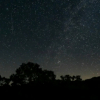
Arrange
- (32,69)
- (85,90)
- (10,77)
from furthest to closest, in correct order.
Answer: (32,69) → (10,77) → (85,90)

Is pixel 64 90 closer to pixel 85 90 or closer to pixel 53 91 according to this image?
pixel 53 91

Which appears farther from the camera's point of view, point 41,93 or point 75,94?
point 41,93

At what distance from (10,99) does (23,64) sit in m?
20.8

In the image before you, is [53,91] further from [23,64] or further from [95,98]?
[23,64]

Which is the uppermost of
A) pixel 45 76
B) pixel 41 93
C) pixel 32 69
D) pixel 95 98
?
pixel 32 69

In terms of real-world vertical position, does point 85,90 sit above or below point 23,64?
below

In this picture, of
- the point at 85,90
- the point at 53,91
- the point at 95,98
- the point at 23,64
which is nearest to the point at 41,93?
the point at 53,91

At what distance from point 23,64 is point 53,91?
20628 millimetres

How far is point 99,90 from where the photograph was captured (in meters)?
13.6

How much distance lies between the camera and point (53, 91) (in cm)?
1399

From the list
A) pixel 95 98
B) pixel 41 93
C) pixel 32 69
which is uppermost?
pixel 32 69

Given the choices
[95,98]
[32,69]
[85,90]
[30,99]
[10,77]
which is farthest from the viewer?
[32,69]

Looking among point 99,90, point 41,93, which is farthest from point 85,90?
point 41,93

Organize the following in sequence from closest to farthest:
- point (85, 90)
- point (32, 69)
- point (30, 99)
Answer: point (30, 99)
point (85, 90)
point (32, 69)
